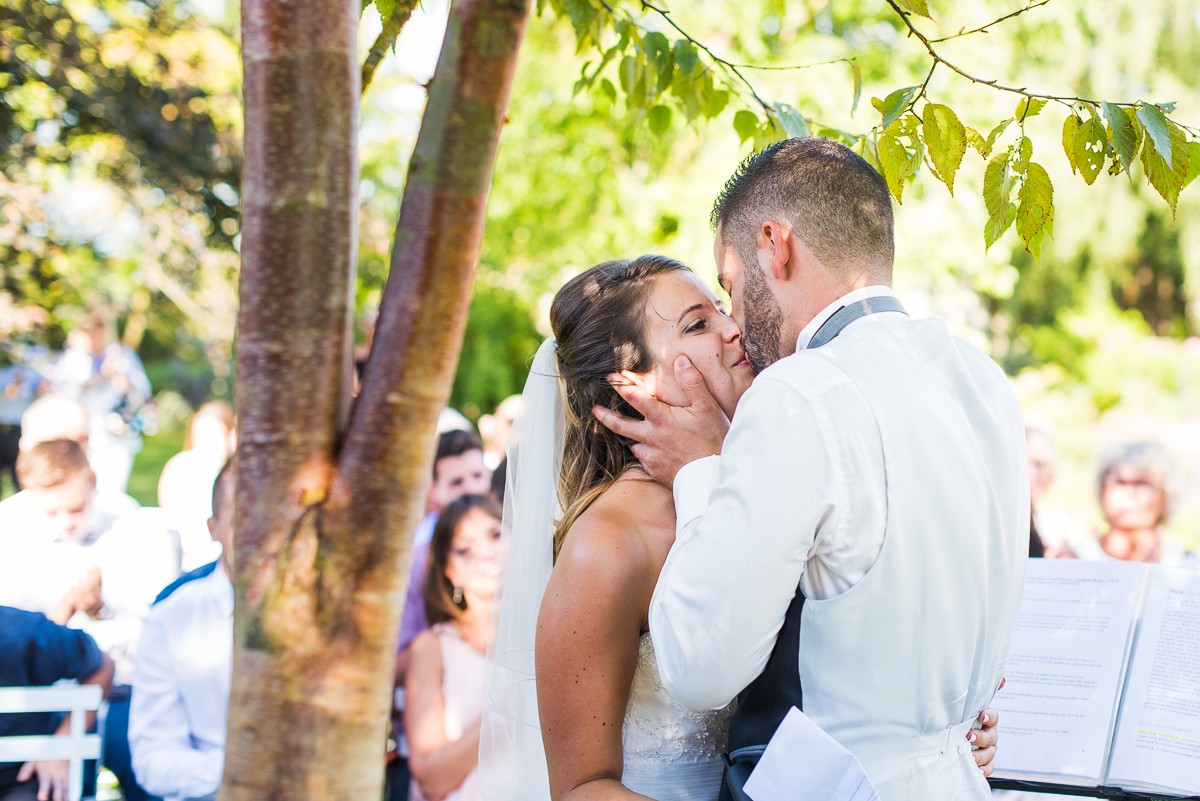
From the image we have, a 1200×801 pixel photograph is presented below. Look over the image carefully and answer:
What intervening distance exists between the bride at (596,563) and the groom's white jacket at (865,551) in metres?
0.30

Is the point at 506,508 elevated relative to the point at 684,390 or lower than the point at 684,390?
lower

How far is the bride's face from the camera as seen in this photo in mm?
2475

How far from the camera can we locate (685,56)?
3.09 m

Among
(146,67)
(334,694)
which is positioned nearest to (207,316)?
(146,67)

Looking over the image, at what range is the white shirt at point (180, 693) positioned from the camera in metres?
4.18

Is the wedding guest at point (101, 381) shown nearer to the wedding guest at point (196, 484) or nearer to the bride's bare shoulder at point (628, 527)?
the wedding guest at point (196, 484)

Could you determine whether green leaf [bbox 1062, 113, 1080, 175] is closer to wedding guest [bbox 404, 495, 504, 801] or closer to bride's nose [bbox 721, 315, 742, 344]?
bride's nose [bbox 721, 315, 742, 344]

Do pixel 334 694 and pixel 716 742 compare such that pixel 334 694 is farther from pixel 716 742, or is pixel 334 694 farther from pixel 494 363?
pixel 494 363

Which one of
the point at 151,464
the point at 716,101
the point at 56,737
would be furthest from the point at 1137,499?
the point at 151,464

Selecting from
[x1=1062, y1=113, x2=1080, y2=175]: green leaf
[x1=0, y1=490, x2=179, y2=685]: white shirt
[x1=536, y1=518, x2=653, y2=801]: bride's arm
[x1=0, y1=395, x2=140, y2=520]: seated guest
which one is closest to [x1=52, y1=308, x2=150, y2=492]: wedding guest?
[x1=0, y1=395, x2=140, y2=520]: seated guest

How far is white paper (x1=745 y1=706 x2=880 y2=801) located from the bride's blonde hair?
76 cm

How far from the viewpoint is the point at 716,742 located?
2443 mm

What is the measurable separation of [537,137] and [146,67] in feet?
13.2

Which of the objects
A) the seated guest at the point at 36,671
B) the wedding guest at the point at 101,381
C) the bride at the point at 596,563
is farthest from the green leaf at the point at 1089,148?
the wedding guest at the point at 101,381
